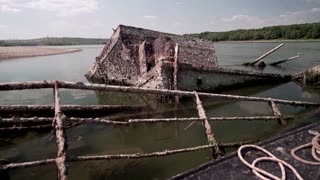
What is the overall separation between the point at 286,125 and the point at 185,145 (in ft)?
9.36

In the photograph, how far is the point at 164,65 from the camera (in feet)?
33.2

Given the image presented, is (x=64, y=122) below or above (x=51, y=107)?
above

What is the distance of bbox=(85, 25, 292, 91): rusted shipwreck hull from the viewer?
10422 millimetres

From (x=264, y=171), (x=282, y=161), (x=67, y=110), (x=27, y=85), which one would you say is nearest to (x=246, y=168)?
(x=264, y=171)

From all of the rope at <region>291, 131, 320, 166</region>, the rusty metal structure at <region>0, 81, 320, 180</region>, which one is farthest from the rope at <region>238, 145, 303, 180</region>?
the rusty metal structure at <region>0, 81, 320, 180</region>

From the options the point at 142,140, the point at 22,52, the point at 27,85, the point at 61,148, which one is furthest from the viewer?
the point at 22,52

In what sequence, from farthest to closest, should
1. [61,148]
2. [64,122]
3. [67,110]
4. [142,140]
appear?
[67,110] → [142,140] → [64,122] → [61,148]

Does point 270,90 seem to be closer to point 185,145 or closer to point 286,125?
point 286,125

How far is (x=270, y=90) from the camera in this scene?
44.7ft

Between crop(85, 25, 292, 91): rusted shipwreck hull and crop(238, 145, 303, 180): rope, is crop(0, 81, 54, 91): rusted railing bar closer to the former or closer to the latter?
crop(238, 145, 303, 180): rope

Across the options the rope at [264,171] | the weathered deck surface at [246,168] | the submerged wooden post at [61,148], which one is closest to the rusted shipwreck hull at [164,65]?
the submerged wooden post at [61,148]

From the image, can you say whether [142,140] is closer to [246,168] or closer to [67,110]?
[67,110]

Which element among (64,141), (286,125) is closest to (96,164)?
(64,141)

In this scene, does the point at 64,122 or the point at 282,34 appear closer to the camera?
the point at 64,122
